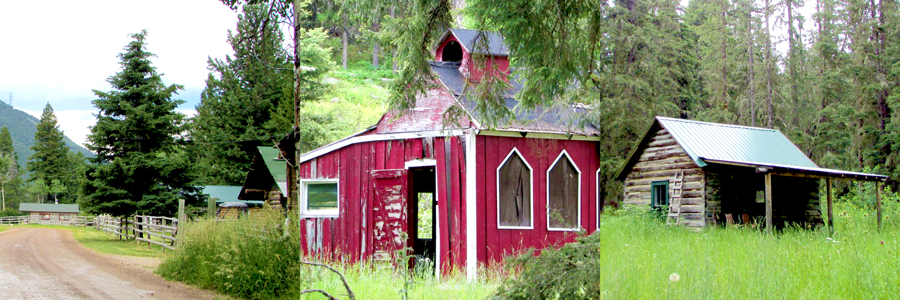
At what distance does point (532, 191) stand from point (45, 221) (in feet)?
9.26

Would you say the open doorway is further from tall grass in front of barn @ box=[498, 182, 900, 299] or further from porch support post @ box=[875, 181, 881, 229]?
porch support post @ box=[875, 181, 881, 229]

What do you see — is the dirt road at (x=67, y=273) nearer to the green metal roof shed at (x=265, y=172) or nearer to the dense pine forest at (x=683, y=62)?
the green metal roof shed at (x=265, y=172)

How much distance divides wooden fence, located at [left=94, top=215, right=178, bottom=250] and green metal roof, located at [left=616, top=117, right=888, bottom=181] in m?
2.71

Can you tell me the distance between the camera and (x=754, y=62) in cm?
153

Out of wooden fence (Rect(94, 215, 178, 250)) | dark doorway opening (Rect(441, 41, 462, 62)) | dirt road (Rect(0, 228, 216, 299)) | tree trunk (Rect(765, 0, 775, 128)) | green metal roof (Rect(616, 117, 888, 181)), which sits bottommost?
dirt road (Rect(0, 228, 216, 299))

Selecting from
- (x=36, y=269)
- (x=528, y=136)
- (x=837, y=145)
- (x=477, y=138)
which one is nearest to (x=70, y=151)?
(x=36, y=269)

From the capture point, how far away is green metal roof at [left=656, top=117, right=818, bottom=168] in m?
1.39

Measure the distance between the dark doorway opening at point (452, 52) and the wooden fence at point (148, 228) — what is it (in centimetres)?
184

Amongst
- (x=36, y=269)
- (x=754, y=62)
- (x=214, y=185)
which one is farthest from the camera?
(x=214, y=185)

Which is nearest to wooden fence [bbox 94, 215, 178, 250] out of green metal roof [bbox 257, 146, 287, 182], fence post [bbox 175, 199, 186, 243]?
fence post [bbox 175, 199, 186, 243]

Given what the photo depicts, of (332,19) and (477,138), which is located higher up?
(332,19)

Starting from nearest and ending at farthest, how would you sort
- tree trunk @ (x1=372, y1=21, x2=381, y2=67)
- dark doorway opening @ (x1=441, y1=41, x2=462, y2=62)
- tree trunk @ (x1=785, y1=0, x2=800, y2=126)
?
1. tree trunk @ (x1=785, y1=0, x2=800, y2=126)
2. dark doorway opening @ (x1=441, y1=41, x2=462, y2=62)
3. tree trunk @ (x1=372, y1=21, x2=381, y2=67)

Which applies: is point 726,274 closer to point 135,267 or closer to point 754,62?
A: point 754,62

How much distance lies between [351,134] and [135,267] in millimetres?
1685
